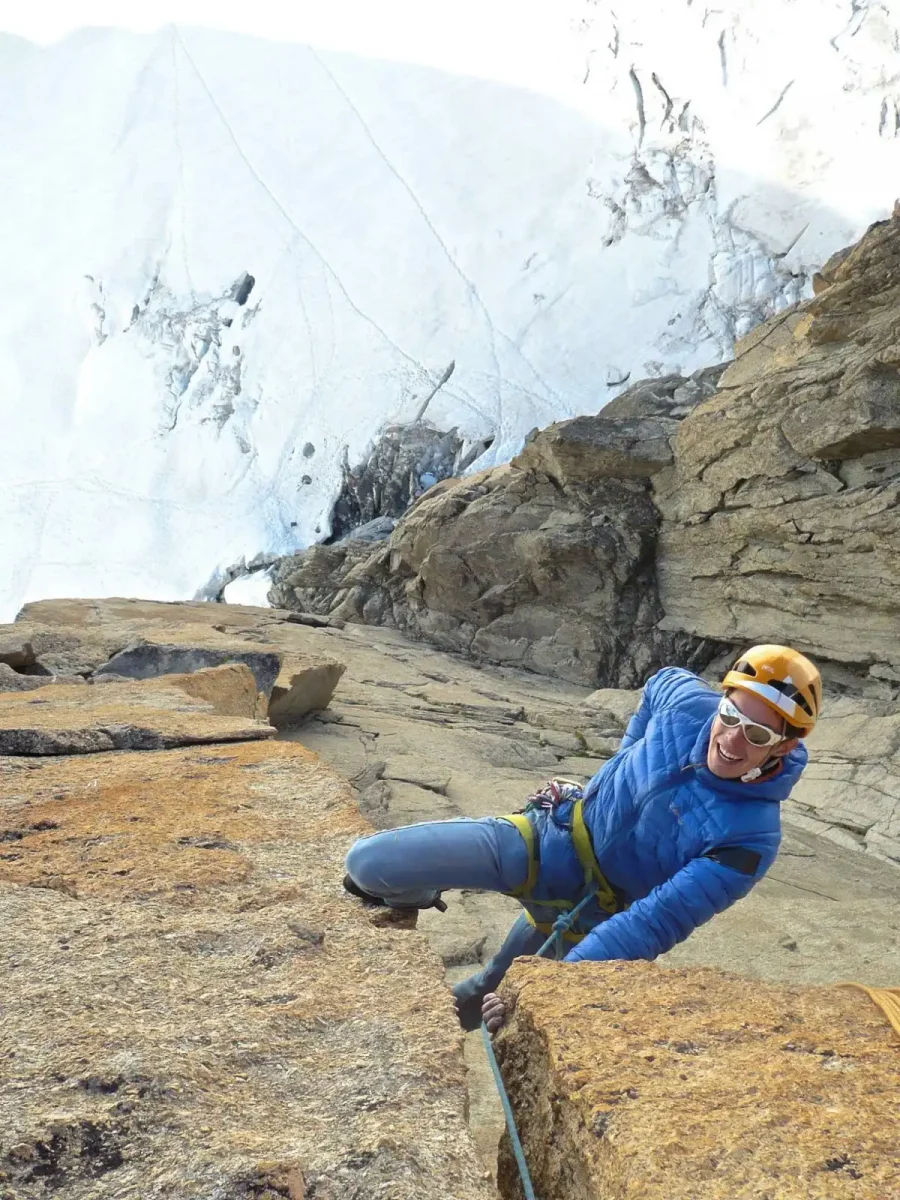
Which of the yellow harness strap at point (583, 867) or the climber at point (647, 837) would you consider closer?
the climber at point (647, 837)

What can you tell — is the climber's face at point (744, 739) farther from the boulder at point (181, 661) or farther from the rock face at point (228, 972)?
the boulder at point (181, 661)

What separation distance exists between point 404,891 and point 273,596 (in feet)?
44.0

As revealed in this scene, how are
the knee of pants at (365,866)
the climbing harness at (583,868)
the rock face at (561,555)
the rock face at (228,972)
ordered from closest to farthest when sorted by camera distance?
the rock face at (228,972)
the knee of pants at (365,866)
the climbing harness at (583,868)
the rock face at (561,555)

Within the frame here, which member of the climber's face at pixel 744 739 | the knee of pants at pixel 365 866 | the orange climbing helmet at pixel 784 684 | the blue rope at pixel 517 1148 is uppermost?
the orange climbing helmet at pixel 784 684

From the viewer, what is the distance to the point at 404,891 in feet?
6.47

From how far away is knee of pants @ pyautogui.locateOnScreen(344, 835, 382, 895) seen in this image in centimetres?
197

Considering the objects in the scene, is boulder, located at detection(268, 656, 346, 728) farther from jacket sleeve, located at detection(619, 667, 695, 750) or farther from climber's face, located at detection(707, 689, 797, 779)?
climber's face, located at detection(707, 689, 797, 779)

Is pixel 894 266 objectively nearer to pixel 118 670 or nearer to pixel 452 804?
pixel 452 804

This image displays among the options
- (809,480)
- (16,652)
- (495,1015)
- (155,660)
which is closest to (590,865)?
(495,1015)

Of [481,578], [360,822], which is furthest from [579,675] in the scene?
[360,822]

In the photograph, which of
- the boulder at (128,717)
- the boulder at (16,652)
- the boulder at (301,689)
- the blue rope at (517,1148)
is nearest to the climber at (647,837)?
the blue rope at (517,1148)

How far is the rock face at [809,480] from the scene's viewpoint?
7980 millimetres

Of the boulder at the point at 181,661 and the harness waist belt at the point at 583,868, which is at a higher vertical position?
the boulder at the point at 181,661

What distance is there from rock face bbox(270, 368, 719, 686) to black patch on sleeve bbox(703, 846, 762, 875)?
8.89m
